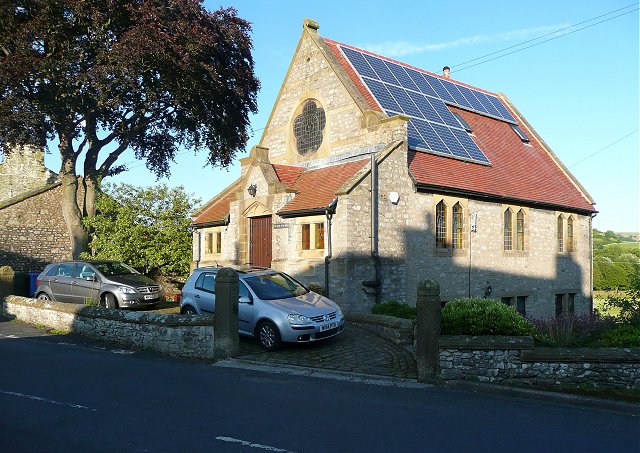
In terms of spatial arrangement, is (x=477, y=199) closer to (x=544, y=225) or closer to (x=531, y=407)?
(x=544, y=225)

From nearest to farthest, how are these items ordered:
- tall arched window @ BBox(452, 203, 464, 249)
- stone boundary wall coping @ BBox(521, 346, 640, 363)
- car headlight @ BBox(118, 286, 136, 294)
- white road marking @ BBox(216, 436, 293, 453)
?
white road marking @ BBox(216, 436, 293, 453) → stone boundary wall coping @ BBox(521, 346, 640, 363) → car headlight @ BBox(118, 286, 136, 294) → tall arched window @ BBox(452, 203, 464, 249)

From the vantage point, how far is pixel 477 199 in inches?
856

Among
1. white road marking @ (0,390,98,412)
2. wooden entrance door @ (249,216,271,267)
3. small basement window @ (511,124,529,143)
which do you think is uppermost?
small basement window @ (511,124,529,143)

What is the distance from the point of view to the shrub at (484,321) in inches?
381

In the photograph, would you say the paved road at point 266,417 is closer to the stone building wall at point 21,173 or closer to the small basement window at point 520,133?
the small basement window at point 520,133

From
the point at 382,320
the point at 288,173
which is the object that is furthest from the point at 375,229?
the point at 382,320

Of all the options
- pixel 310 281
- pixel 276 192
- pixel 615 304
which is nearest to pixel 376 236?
pixel 310 281

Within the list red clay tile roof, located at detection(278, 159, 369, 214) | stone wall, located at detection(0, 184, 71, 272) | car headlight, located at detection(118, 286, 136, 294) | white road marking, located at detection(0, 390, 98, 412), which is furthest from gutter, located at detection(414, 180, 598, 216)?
stone wall, located at detection(0, 184, 71, 272)

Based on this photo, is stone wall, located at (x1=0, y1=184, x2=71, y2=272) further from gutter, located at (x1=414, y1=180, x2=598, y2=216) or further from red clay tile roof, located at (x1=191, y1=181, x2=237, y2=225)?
gutter, located at (x1=414, y1=180, x2=598, y2=216)

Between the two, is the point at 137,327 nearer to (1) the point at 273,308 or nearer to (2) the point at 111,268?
(1) the point at 273,308

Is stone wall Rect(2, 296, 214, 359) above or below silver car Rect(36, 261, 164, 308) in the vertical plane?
below

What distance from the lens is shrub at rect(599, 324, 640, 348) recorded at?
912cm

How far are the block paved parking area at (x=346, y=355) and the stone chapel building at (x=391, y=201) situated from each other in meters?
4.70

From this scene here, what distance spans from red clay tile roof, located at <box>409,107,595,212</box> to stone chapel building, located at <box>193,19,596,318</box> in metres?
0.09
